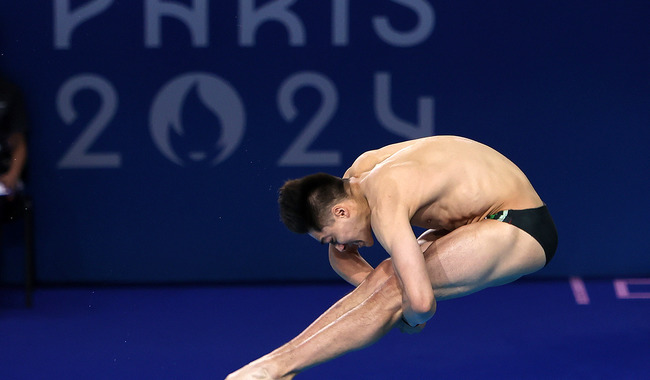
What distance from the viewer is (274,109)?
6.13m

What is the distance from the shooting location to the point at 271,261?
632cm

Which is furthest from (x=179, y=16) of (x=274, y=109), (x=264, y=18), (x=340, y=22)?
(x=340, y=22)

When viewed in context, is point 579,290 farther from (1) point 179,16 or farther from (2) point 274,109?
(1) point 179,16

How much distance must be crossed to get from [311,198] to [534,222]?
2.94ft

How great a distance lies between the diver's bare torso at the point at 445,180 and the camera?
3.22 meters

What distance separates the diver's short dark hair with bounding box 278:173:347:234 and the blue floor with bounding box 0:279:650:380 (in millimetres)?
1268

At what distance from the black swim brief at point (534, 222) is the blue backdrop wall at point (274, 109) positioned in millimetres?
2690

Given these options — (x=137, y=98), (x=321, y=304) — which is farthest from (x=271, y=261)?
(x=137, y=98)

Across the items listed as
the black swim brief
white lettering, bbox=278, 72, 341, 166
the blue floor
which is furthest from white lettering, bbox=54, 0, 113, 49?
the black swim brief

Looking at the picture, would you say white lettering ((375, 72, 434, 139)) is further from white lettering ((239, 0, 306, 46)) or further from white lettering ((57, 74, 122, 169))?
white lettering ((57, 74, 122, 169))

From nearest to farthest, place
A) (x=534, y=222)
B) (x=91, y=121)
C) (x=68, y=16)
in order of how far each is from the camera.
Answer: (x=534, y=222) < (x=68, y=16) < (x=91, y=121)

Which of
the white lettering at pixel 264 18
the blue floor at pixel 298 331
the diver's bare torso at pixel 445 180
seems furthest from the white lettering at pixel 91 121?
the diver's bare torso at pixel 445 180

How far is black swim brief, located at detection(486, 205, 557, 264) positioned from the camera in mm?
3410

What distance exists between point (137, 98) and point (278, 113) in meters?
1.00
